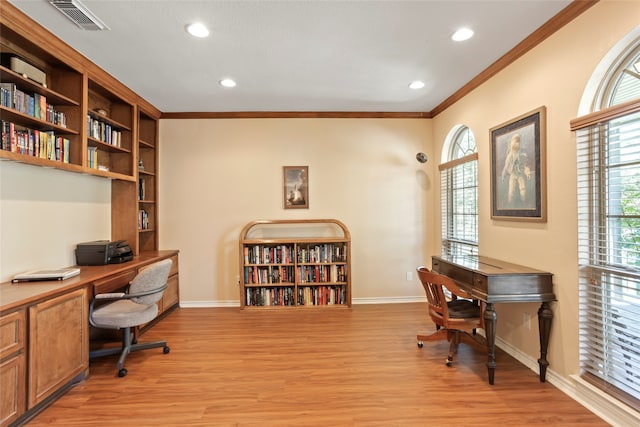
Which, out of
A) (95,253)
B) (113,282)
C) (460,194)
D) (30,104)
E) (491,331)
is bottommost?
(491,331)

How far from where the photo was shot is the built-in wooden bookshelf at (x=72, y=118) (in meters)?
2.18

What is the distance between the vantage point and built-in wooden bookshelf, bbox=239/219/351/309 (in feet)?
13.3

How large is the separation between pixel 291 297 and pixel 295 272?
36 cm

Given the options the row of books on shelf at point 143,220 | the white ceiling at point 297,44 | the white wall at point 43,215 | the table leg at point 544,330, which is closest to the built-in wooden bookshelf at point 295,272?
the row of books on shelf at point 143,220

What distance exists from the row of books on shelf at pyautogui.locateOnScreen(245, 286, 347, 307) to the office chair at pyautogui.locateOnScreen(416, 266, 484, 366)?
5.46 ft

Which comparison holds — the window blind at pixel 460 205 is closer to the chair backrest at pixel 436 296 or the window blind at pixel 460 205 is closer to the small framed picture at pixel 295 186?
the chair backrest at pixel 436 296

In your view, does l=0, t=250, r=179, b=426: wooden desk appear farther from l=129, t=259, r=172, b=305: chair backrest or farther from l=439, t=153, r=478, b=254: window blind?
l=439, t=153, r=478, b=254: window blind

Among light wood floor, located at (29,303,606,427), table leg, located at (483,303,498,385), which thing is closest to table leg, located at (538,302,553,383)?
light wood floor, located at (29,303,606,427)

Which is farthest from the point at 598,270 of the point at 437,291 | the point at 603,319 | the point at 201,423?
the point at 201,423

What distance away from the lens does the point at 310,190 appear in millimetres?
4305

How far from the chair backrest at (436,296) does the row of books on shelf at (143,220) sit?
11.2 ft

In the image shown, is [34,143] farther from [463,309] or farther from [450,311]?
[463,309]

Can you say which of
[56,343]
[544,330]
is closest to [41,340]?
[56,343]

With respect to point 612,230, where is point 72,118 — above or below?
above
